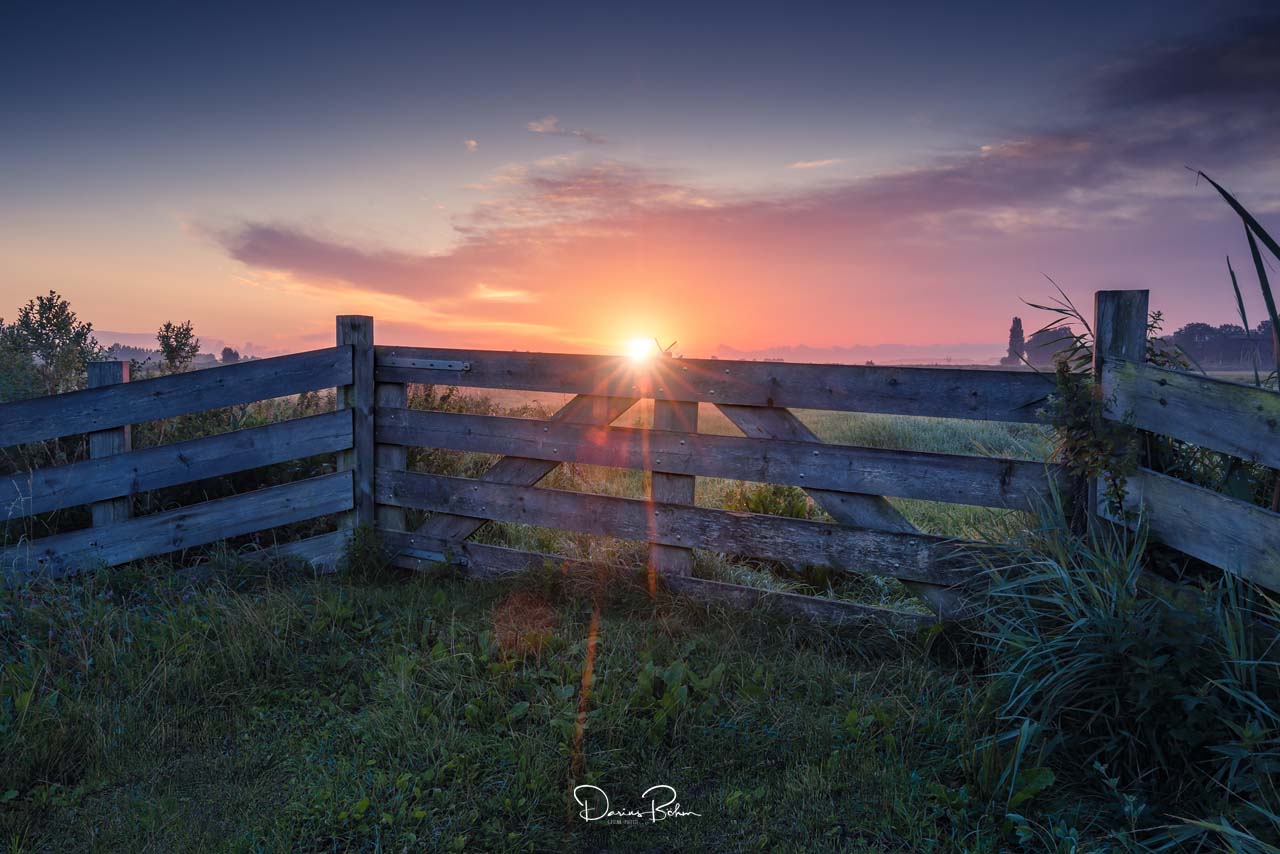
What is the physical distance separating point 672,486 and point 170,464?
383 cm

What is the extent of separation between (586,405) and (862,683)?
2.74 metres

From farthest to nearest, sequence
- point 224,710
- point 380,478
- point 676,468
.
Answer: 1. point 380,478
2. point 676,468
3. point 224,710

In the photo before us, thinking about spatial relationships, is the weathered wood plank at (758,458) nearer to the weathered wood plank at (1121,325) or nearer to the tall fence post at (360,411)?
the tall fence post at (360,411)

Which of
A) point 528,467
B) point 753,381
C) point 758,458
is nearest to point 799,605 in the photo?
point 758,458

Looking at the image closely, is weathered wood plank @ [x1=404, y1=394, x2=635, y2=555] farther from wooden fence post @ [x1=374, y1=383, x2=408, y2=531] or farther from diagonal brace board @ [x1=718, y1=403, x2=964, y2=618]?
diagonal brace board @ [x1=718, y1=403, x2=964, y2=618]

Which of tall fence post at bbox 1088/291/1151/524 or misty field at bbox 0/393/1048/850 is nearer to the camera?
misty field at bbox 0/393/1048/850

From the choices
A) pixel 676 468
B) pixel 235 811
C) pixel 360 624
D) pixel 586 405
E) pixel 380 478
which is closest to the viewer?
pixel 235 811

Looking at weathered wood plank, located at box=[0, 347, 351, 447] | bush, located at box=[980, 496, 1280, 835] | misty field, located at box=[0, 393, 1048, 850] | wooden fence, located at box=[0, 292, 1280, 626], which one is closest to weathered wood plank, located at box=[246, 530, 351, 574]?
wooden fence, located at box=[0, 292, 1280, 626]

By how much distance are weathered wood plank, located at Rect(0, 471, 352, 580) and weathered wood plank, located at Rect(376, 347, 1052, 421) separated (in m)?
1.13

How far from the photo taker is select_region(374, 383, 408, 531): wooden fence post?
619cm

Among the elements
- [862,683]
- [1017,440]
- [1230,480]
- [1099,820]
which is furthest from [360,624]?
[1017,440]

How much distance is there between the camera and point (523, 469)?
5.75m

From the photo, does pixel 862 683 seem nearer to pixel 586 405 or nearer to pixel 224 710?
pixel 586 405

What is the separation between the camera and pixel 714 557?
18.9 feet
